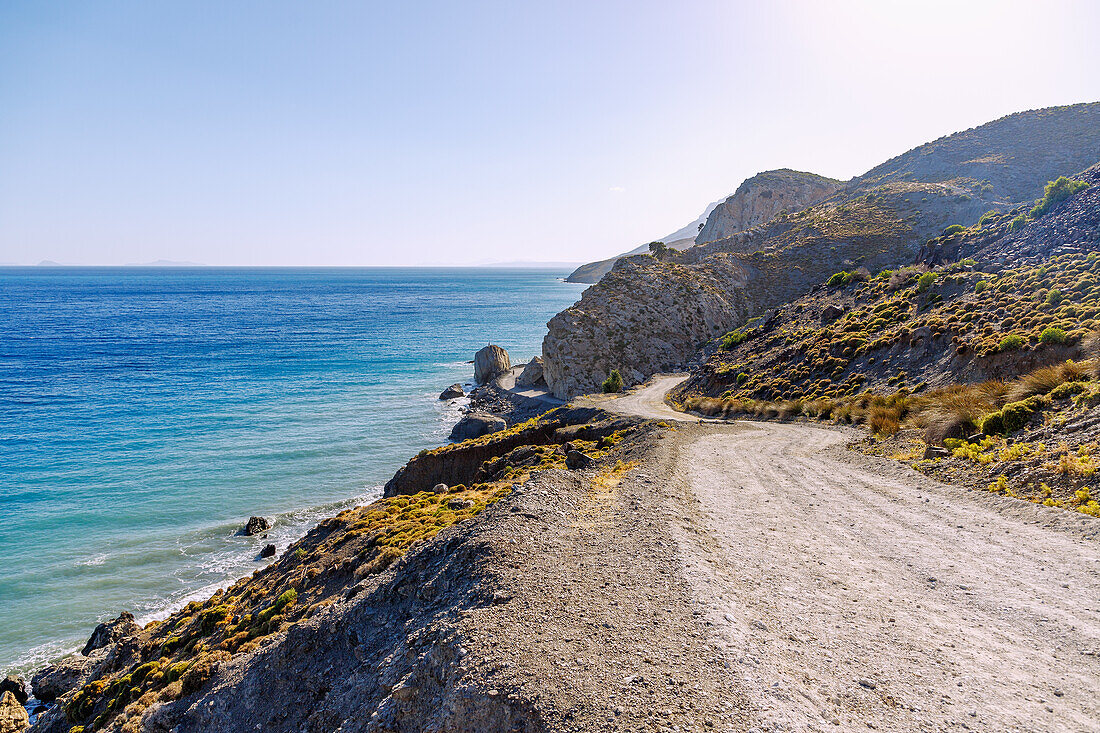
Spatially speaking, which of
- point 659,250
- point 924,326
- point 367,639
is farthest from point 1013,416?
point 659,250

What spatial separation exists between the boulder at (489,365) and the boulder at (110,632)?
49978mm

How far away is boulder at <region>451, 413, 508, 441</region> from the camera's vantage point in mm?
47000

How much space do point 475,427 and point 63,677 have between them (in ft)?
102

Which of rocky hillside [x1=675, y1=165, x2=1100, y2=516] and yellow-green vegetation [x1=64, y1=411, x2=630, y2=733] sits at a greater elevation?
rocky hillside [x1=675, y1=165, x2=1100, y2=516]

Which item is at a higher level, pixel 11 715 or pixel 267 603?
pixel 267 603

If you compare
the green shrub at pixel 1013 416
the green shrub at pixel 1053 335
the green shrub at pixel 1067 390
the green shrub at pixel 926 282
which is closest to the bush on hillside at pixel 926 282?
the green shrub at pixel 926 282

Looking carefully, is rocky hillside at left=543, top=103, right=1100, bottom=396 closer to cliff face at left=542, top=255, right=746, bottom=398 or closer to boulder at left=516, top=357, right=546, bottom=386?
cliff face at left=542, top=255, right=746, bottom=398

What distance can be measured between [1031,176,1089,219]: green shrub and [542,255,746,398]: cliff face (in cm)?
3085

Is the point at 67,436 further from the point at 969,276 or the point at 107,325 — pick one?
the point at 107,325

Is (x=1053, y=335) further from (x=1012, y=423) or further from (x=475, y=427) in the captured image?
(x=475, y=427)

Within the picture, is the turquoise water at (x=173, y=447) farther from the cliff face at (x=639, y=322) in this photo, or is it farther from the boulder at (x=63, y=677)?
the cliff face at (x=639, y=322)

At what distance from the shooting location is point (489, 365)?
70812 mm

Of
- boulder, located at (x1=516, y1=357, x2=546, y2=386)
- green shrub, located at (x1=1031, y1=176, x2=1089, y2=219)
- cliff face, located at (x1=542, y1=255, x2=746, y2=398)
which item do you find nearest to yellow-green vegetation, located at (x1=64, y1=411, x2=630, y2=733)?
cliff face, located at (x1=542, y1=255, x2=746, y2=398)

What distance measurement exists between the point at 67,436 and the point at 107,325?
3376 inches
